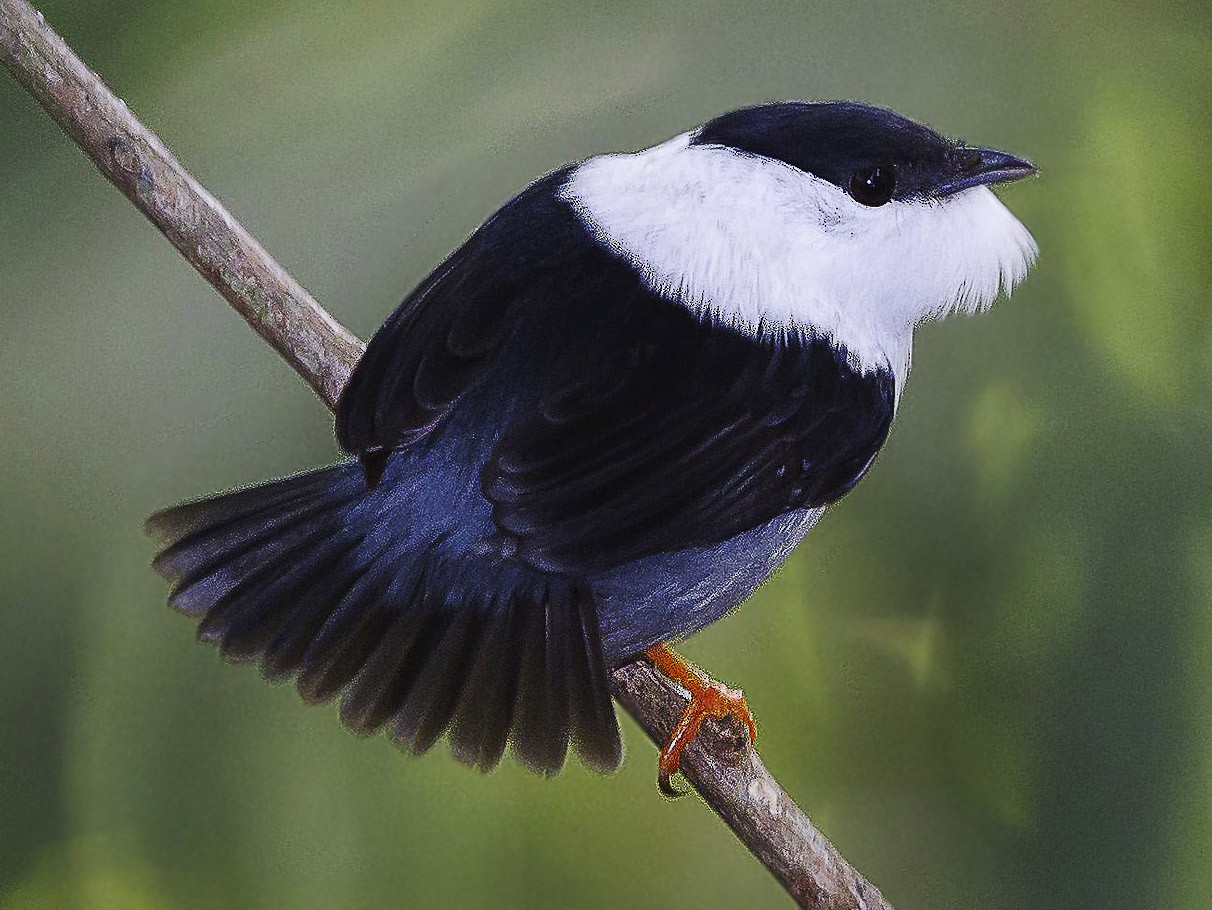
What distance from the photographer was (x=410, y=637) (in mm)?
979

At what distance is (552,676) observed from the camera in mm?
966

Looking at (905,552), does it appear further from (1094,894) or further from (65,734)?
(65,734)

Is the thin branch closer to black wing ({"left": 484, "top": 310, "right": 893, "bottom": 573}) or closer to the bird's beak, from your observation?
black wing ({"left": 484, "top": 310, "right": 893, "bottom": 573})

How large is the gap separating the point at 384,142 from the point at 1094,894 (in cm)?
88

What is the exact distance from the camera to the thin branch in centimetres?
101

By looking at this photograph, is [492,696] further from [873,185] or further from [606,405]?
[873,185]

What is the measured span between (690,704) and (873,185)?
394 mm

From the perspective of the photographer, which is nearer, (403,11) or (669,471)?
(669,471)

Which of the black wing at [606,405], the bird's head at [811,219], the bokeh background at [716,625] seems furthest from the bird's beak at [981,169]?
the bokeh background at [716,625]

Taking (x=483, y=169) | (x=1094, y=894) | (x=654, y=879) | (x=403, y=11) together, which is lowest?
(x=1094, y=894)

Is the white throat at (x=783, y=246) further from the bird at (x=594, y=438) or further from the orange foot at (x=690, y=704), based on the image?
the orange foot at (x=690, y=704)

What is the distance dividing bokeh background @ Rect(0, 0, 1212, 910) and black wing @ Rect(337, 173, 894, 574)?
27 cm

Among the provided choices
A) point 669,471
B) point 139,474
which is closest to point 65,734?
point 139,474

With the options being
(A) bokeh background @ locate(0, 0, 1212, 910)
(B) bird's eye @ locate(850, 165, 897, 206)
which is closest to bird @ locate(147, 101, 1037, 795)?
(B) bird's eye @ locate(850, 165, 897, 206)
